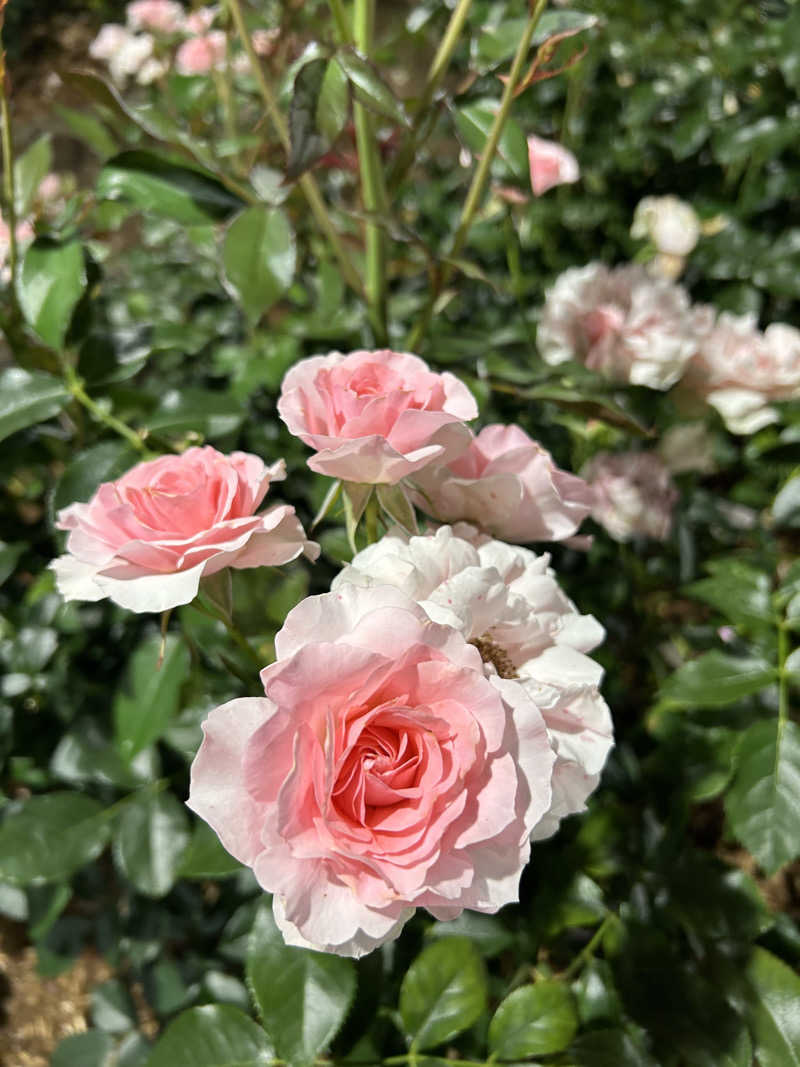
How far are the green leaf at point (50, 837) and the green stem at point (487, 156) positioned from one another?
550mm

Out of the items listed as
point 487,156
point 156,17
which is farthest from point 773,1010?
point 156,17

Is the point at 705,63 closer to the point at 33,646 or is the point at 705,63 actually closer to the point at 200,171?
the point at 200,171

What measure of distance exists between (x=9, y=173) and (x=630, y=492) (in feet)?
2.21

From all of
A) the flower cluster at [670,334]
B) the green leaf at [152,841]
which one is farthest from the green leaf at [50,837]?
the flower cluster at [670,334]

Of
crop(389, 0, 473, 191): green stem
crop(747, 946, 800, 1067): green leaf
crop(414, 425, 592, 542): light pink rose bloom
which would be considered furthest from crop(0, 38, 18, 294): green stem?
crop(747, 946, 800, 1067): green leaf

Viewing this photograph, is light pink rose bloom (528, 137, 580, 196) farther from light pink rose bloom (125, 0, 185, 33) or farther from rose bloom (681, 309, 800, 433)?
light pink rose bloom (125, 0, 185, 33)

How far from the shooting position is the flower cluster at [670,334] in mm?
840

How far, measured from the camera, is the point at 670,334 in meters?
0.82

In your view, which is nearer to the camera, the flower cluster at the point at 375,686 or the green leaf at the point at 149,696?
the flower cluster at the point at 375,686

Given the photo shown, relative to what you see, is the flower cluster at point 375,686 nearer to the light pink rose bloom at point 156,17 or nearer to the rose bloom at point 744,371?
the rose bloom at point 744,371

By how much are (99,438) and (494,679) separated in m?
0.54

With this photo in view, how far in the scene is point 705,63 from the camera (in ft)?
4.87

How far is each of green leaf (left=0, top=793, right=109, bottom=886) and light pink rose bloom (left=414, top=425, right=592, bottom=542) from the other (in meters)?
0.51

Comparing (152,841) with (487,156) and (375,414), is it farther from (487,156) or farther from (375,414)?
(487,156)
